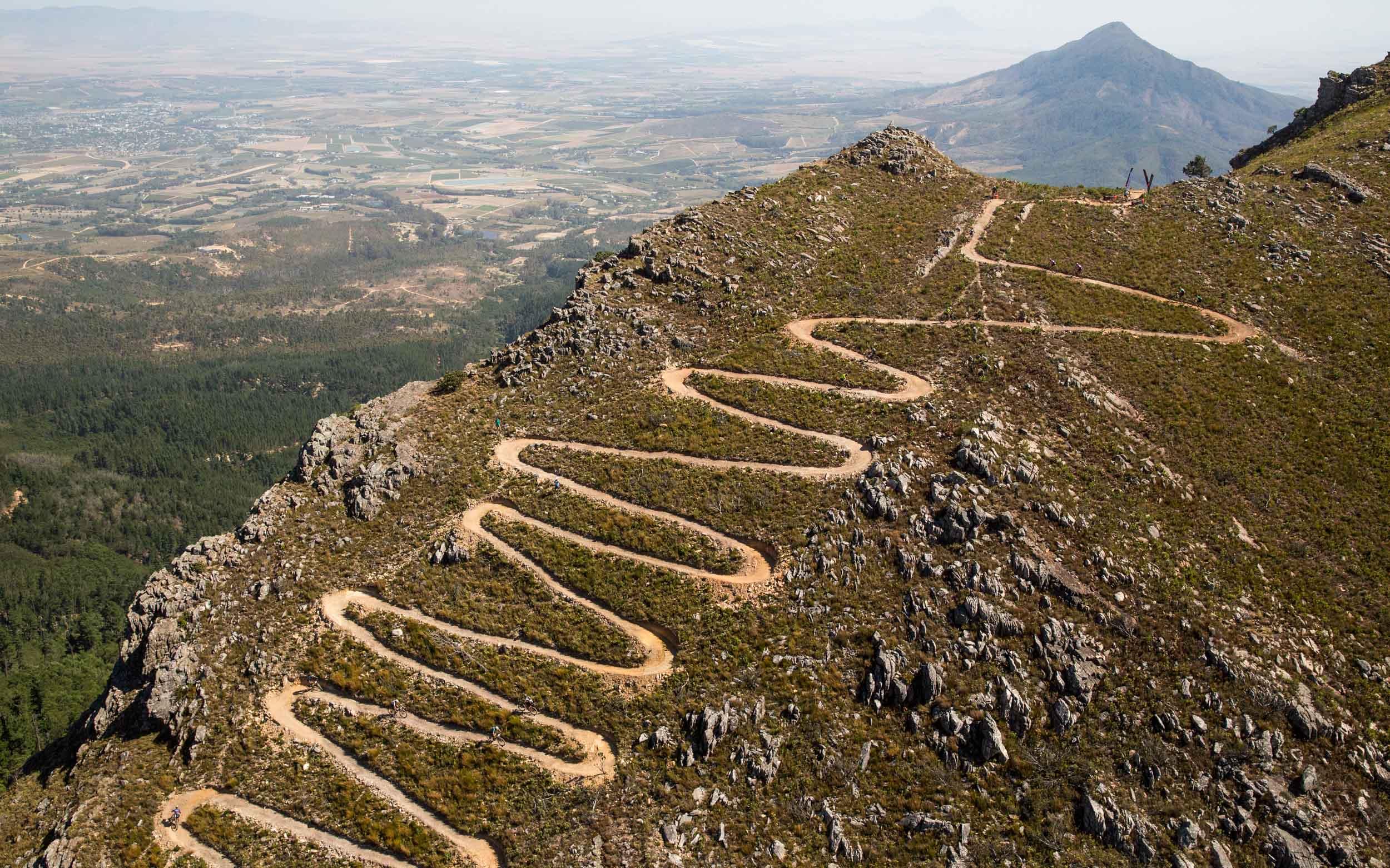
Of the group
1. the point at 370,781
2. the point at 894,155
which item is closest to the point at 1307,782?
the point at 370,781

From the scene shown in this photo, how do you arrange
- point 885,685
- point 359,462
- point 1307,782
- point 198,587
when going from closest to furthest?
point 1307,782
point 885,685
point 198,587
point 359,462

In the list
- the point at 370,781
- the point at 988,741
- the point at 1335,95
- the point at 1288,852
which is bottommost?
the point at 370,781

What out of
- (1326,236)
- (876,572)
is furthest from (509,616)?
(1326,236)

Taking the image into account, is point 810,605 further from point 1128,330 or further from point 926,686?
point 1128,330

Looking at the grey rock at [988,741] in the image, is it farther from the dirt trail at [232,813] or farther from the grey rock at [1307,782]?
the dirt trail at [232,813]

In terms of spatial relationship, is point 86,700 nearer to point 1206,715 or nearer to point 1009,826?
point 1009,826

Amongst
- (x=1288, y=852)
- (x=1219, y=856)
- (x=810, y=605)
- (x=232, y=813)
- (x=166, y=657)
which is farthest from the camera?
(x=166, y=657)

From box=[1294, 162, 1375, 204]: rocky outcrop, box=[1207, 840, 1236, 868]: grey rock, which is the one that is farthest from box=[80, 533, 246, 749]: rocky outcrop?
box=[1294, 162, 1375, 204]: rocky outcrop
